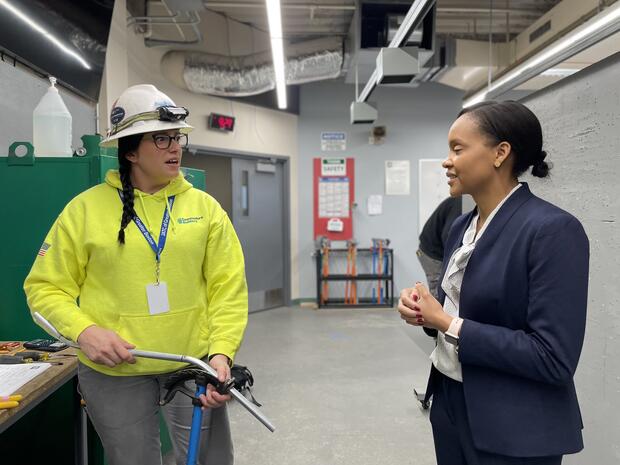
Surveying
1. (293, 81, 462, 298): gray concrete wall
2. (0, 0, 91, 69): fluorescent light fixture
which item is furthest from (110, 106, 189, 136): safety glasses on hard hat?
(293, 81, 462, 298): gray concrete wall

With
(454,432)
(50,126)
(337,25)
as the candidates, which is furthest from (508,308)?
(337,25)

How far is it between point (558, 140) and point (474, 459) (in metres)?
1.44

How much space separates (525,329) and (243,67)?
464 centimetres

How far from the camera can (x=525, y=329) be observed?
96 centimetres

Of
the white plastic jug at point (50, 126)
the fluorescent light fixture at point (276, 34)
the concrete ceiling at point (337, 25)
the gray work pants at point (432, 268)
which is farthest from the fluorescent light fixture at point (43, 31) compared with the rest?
the gray work pants at point (432, 268)

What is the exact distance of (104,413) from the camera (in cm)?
124

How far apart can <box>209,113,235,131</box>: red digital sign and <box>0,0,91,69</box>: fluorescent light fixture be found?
8.04 ft

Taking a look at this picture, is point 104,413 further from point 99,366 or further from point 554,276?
point 554,276

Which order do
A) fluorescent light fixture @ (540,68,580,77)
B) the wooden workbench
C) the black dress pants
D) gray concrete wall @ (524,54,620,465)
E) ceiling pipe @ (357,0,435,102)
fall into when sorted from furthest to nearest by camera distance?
ceiling pipe @ (357,0,435,102), fluorescent light fixture @ (540,68,580,77), gray concrete wall @ (524,54,620,465), the wooden workbench, the black dress pants

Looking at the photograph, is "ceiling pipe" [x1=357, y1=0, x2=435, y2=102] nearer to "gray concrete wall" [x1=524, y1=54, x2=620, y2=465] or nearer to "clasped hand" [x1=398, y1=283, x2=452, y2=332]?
"gray concrete wall" [x1=524, y1=54, x2=620, y2=465]

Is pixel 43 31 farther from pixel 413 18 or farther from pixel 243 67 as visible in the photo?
pixel 243 67

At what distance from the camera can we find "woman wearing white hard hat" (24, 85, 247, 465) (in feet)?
3.95

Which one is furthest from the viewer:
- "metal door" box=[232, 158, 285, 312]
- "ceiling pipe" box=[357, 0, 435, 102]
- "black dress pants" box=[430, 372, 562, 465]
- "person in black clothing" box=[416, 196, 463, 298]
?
"metal door" box=[232, 158, 285, 312]

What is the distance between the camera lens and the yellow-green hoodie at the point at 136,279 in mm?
1203
